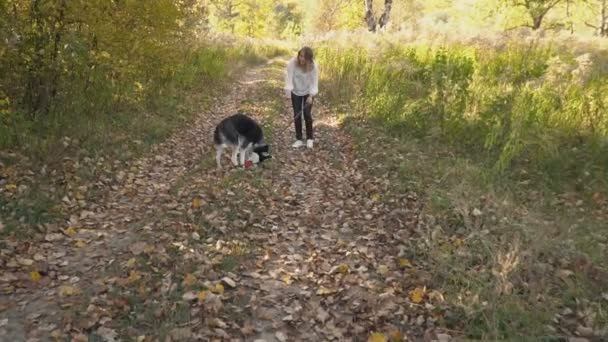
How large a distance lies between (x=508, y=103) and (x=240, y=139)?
14.8 ft

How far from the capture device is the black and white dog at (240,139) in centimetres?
703

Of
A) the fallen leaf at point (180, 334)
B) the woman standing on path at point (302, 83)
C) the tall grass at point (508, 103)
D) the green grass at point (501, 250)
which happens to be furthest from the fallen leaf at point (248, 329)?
the woman standing on path at point (302, 83)

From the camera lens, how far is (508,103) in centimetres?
698

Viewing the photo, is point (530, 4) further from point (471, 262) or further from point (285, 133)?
point (471, 262)

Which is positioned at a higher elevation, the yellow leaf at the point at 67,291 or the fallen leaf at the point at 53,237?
the fallen leaf at the point at 53,237

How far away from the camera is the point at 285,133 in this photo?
9828mm

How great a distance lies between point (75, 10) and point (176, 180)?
2.97 meters

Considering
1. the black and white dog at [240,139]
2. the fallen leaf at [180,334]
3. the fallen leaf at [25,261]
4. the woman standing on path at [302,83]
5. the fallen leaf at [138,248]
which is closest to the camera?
the fallen leaf at [180,334]

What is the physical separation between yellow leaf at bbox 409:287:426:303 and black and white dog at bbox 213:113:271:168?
13.4 ft

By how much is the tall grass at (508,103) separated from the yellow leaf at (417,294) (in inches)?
115

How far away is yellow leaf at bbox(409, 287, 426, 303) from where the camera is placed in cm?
387

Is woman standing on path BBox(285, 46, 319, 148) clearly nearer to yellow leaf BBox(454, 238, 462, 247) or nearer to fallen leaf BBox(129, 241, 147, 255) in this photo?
yellow leaf BBox(454, 238, 462, 247)

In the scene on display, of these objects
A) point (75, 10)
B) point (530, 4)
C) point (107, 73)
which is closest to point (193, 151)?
point (107, 73)

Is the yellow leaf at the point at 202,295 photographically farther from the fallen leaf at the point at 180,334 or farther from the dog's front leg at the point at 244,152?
the dog's front leg at the point at 244,152
